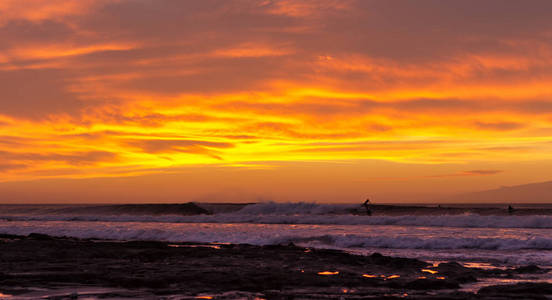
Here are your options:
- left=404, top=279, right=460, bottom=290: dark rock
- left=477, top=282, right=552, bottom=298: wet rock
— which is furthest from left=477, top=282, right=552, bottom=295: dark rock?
left=404, top=279, right=460, bottom=290: dark rock

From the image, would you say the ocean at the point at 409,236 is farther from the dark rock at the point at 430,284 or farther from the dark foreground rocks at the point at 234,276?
the dark rock at the point at 430,284

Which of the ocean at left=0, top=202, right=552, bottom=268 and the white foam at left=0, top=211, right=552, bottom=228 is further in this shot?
the white foam at left=0, top=211, right=552, bottom=228

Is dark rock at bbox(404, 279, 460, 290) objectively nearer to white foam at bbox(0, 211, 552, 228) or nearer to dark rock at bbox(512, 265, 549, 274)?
dark rock at bbox(512, 265, 549, 274)

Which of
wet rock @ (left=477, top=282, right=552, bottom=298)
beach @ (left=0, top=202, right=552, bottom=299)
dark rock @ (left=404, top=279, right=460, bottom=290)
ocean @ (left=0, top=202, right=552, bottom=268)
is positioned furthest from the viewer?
ocean @ (left=0, top=202, right=552, bottom=268)

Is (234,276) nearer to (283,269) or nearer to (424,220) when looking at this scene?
(283,269)

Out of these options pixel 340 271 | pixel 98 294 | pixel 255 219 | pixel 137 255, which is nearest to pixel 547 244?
pixel 340 271

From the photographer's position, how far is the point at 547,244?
1952cm

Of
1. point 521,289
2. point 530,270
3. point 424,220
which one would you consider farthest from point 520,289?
point 424,220

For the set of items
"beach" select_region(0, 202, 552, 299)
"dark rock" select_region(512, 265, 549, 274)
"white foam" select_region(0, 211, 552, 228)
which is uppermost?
"white foam" select_region(0, 211, 552, 228)

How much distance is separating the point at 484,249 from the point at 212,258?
31.9 ft

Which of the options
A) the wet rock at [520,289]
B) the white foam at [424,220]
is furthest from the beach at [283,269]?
the white foam at [424,220]

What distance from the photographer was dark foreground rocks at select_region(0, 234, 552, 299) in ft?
32.8

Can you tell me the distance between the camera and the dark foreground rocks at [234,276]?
9.98 meters

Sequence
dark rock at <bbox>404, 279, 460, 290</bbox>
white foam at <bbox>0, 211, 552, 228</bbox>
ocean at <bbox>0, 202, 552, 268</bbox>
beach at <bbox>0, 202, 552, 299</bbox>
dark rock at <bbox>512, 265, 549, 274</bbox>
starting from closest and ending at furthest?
beach at <bbox>0, 202, 552, 299</bbox>, dark rock at <bbox>404, 279, 460, 290</bbox>, dark rock at <bbox>512, 265, 549, 274</bbox>, ocean at <bbox>0, 202, 552, 268</bbox>, white foam at <bbox>0, 211, 552, 228</bbox>
